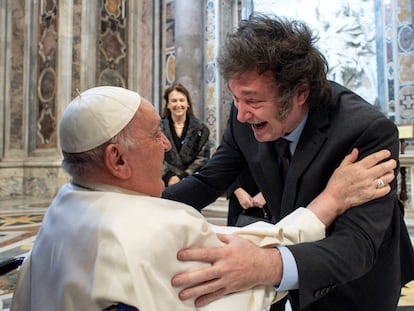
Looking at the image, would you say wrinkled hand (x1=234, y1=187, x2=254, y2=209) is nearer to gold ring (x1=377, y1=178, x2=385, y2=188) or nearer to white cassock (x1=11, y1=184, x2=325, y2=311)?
gold ring (x1=377, y1=178, x2=385, y2=188)

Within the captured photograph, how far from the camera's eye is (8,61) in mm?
8195

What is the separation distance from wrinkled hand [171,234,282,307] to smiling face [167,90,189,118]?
2913mm

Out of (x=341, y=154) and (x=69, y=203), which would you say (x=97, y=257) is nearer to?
(x=69, y=203)

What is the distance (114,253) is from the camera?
85 centimetres

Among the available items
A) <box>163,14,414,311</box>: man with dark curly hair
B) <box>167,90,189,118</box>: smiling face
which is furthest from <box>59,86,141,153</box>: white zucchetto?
<box>167,90,189,118</box>: smiling face

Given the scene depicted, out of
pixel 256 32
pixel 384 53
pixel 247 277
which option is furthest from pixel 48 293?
pixel 384 53

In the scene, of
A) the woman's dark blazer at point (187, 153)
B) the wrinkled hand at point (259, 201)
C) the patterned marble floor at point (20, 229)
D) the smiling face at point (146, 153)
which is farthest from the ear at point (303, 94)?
the woman's dark blazer at point (187, 153)

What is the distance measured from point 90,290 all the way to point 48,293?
18 cm

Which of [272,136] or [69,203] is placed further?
[272,136]

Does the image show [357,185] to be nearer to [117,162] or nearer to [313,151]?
[313,151]

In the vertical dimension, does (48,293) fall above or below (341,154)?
below

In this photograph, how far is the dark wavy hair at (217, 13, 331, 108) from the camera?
1321 millimetres

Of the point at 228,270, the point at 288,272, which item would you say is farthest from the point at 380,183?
the point at 228,270

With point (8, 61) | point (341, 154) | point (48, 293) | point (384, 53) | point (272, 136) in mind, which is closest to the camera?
point (48, 293)
